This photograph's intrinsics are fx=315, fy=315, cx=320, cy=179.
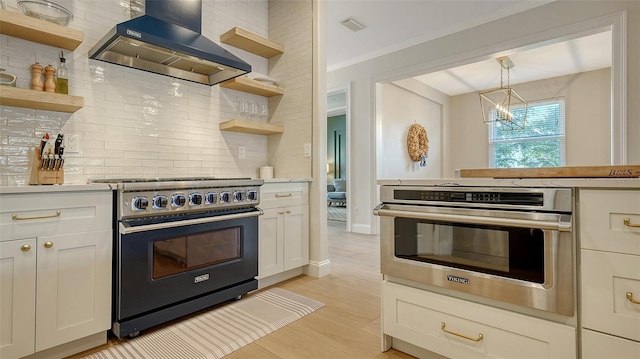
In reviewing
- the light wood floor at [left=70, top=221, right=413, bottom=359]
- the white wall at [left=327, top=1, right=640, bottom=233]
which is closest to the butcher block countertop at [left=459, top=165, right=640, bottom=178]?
the light wood floor at [left=70, top=221, right=413, bottom=359]

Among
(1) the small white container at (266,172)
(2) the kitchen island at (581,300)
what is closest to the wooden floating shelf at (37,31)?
(1) the small white container at (266,172)

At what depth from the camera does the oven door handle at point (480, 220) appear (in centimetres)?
115

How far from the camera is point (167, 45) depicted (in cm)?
207

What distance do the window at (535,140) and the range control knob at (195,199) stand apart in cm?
695

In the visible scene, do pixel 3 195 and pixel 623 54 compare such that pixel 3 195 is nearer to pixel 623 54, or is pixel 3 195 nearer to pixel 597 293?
pixel 597 293

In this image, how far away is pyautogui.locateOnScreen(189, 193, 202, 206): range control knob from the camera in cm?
199

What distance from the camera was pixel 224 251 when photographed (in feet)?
7.31

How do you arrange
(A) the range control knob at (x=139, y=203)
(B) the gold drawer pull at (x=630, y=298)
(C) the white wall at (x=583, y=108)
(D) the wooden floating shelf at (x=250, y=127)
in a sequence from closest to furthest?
→ (B) the gold drawer pull at (x=630, y=298) → (A) the range control knob at (x=139, y=203) → (D) the wooden floating shelf at (x=250, y=127) → (C) the white wall at (x=583, y=108)

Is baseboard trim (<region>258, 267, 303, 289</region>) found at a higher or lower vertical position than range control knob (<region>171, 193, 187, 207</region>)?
lower

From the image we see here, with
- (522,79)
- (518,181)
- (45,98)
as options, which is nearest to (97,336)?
(45,98)

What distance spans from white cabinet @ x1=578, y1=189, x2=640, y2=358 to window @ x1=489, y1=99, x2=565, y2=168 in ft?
21.2

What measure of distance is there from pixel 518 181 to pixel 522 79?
658 cm

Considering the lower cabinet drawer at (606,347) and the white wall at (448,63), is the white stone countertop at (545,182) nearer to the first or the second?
the lower cabinet drawer at (606,347)

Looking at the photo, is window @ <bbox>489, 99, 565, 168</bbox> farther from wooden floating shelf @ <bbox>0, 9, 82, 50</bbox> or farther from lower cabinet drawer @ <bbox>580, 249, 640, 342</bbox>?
wooden floating shelf @ <bbox>0, 9, 82, 50</bbox>
